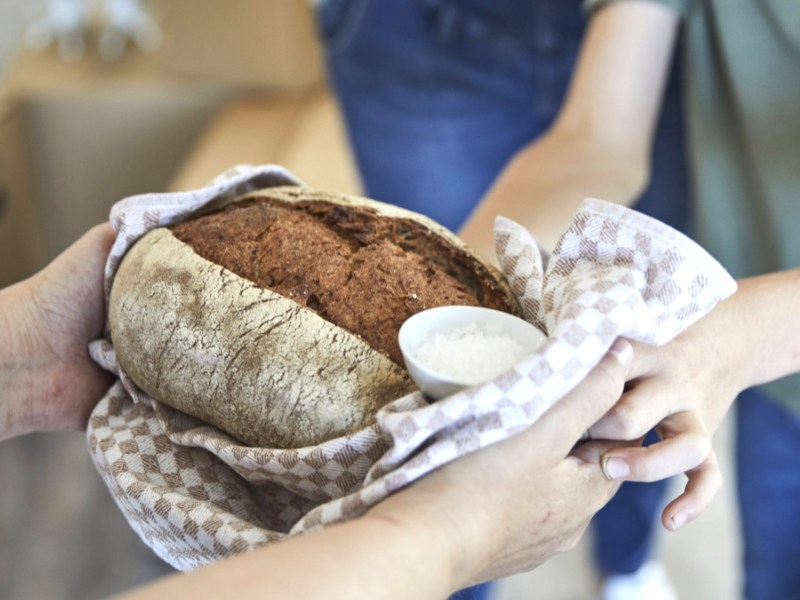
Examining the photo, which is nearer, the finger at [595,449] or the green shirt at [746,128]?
the finger at [595,449]

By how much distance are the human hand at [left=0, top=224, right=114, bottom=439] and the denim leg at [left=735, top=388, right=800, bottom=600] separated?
2.63ft

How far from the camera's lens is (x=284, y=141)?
68.3 inches

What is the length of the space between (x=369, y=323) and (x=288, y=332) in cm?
6

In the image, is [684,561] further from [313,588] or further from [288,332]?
[313,588]

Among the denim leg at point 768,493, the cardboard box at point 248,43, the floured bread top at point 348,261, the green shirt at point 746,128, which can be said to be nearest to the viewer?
the floured bread top at point 348,261

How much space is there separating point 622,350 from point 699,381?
11cm

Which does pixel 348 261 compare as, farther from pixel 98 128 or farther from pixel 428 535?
pixel 98 128

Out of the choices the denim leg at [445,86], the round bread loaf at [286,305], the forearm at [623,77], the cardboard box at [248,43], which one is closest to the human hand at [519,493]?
the round bread loaf at [286,305]

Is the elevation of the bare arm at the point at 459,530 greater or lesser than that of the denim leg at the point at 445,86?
lesser

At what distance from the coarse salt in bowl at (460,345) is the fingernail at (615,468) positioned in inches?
3.7

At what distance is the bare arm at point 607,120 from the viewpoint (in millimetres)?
960

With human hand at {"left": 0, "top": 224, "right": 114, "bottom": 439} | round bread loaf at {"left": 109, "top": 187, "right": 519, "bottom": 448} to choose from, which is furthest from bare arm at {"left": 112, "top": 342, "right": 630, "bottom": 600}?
human hand at {"left": 0, "top": 224, "right": 114, "bottom": 439}

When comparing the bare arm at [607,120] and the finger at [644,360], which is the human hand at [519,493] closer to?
the finger at [644,360]

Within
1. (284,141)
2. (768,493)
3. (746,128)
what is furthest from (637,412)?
(284,141)
